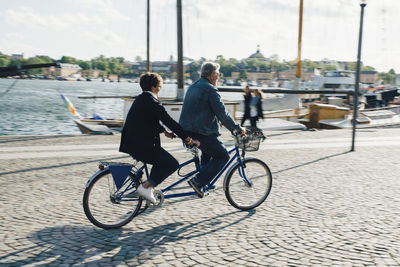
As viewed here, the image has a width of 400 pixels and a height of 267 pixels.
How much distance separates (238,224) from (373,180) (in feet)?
10.4

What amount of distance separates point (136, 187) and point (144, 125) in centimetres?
66

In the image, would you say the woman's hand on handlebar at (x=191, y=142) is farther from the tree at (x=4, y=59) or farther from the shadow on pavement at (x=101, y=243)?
the tree at (x=4, y=59)

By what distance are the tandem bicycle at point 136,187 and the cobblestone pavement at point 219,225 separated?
133 millimetres

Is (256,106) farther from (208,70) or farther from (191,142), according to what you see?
(191,142)

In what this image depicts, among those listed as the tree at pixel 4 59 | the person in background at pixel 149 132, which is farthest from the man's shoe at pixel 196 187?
the tree at pixel 4 59

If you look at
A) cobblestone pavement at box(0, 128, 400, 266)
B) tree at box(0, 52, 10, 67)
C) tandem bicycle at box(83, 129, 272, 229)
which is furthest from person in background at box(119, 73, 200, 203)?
tree at box(0, 52, 10, 67)

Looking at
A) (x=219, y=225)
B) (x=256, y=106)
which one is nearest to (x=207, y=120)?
(x=219, y=225)

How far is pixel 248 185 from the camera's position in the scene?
198 inches

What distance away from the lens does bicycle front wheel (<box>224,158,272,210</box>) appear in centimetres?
493

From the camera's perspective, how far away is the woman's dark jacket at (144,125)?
407 cm

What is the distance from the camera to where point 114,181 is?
13.8ft

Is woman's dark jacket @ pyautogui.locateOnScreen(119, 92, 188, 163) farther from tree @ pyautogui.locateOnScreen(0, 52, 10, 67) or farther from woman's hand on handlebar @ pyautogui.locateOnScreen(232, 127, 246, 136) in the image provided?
tree @ pyautogui.locateOnScreen(0, 52, 10, 67)

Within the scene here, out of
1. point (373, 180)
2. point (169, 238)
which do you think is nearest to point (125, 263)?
point (169, 238)

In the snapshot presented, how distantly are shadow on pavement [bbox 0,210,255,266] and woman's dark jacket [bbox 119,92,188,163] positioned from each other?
0.76m
